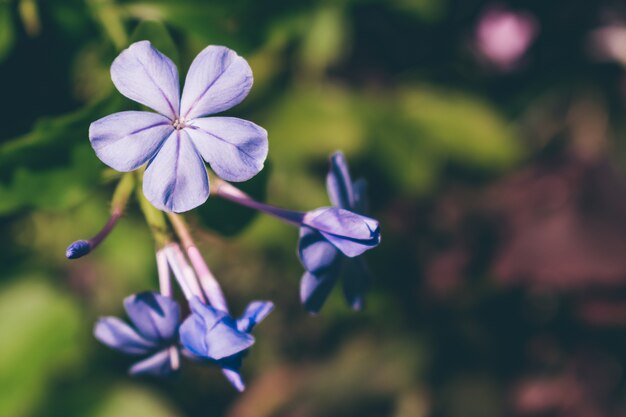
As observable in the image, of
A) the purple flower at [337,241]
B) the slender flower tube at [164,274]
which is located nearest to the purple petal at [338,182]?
the purple flower at [337,241]

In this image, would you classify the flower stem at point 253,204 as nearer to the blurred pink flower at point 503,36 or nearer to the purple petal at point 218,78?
the purple petal at point 218,78

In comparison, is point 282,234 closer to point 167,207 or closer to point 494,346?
point 494,346

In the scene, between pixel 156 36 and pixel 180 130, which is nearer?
pixel 180 130

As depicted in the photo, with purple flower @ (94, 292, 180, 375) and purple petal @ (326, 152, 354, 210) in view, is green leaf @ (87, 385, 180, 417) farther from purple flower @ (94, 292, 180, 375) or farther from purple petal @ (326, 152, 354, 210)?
purple petal @ (326, 152, 354, 210)

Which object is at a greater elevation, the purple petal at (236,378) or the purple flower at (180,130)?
the purple flower at (180,130)

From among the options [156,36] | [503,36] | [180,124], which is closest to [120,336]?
[180,124]

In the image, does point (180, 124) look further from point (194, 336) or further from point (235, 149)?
point (194, 336)
